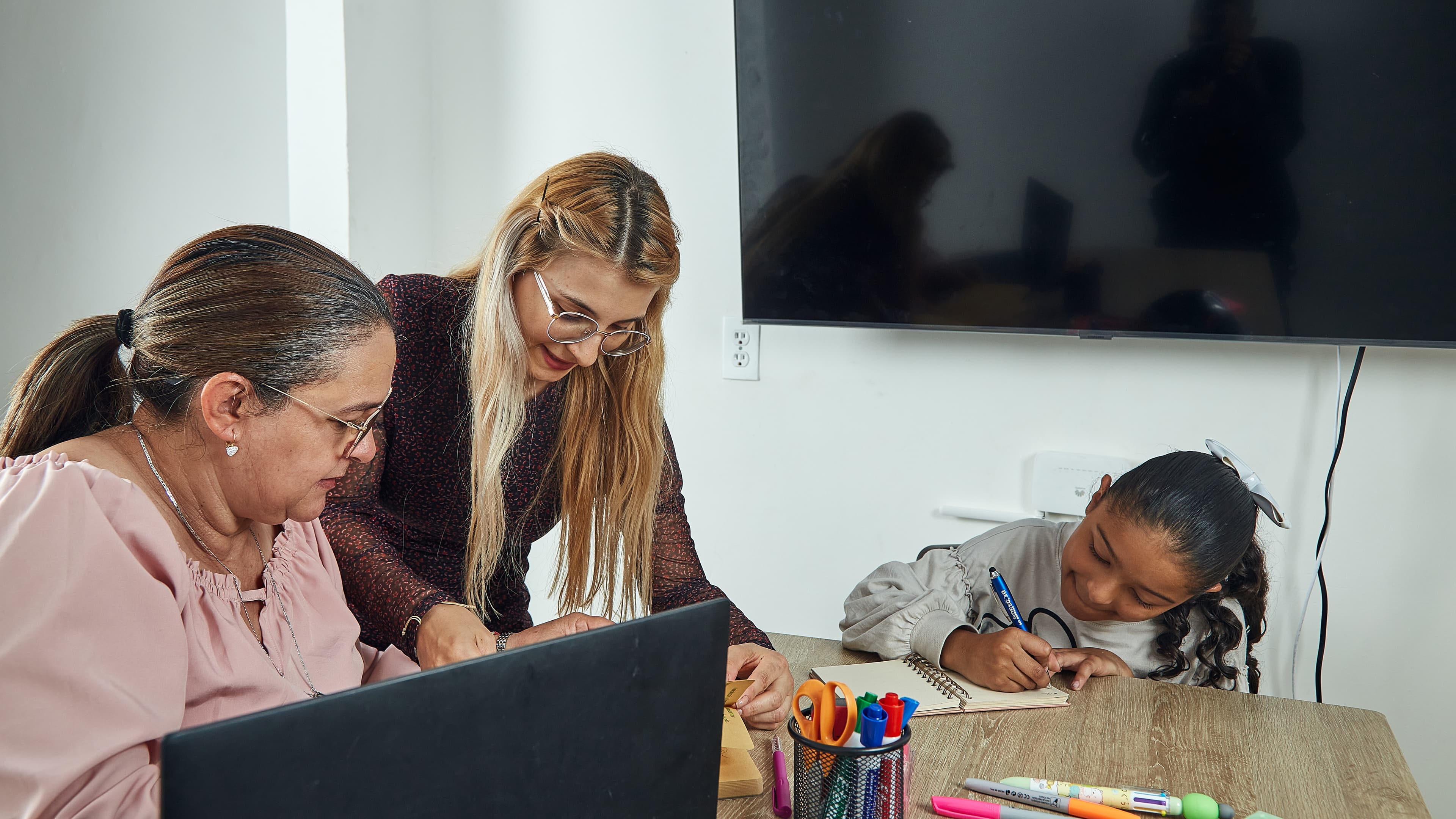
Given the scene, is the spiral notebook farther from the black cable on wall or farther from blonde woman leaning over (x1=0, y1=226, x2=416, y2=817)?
the black cable on wall

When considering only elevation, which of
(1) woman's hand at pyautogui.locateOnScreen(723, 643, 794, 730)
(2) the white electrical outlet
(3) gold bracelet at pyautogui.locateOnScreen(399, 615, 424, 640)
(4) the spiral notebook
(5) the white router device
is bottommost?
(4) the spiral notebook

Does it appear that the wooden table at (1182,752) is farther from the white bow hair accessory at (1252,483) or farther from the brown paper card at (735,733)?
the white bow hair accessory at (1252,483)

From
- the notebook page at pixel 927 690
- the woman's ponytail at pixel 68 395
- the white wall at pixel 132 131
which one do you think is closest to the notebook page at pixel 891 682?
the notebook page at pixel 927 690

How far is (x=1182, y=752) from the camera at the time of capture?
101cm

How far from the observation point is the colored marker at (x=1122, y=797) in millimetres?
872

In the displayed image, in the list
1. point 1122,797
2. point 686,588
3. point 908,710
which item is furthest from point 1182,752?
point 686,588

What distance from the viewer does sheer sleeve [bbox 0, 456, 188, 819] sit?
67cm

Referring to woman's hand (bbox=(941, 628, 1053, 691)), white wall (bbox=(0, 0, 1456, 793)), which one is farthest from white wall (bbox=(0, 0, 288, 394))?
woman's hand (bbox=(941, 628, 1053, 691))

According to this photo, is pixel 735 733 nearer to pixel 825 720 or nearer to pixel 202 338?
pixel 825 720

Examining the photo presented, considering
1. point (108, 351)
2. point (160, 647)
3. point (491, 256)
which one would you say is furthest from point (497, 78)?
point (160, 647)

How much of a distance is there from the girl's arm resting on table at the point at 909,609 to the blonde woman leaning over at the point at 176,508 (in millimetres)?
628

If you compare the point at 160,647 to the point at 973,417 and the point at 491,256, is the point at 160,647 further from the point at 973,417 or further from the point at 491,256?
the point at 973,417

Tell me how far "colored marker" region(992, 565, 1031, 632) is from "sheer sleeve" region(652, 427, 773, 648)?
1.05ft

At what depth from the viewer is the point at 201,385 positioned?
2.81 ft
